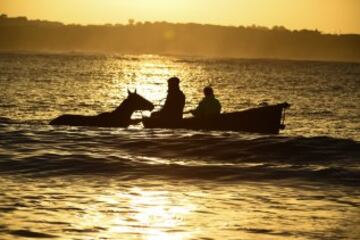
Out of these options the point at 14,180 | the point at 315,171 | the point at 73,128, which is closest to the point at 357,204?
the point at 315,171

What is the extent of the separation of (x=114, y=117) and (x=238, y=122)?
400 cm

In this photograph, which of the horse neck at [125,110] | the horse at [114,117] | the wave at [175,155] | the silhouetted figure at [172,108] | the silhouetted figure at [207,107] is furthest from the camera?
the horse neck at [125,110]

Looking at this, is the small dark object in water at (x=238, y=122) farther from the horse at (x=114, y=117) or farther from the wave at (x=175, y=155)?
the wave at (x=175, y=155)

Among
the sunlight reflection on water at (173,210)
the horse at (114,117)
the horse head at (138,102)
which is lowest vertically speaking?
the sunlight reflection on water at (173,210)

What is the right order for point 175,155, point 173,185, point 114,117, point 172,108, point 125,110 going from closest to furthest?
point 173,185 < point 175,155 < point 172,108 < point 114,117 < point 125,110

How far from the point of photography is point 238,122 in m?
23.0

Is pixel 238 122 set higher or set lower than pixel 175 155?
higher

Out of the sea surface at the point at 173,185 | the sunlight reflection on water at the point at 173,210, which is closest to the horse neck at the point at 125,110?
the sea surface at the point at 173,185

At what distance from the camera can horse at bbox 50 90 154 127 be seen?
23.8 meters

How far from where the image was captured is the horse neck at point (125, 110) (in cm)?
2409

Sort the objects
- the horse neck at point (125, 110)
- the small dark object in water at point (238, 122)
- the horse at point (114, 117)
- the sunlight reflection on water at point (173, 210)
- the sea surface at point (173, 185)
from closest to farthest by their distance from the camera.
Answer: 1. the sunlight reflection on water at point (173, 210)
2. the sea surface at point (173, 185)
3. the small dark object in water at point (238, 122)
4. the horse at point (114, 117)
5. the horse neck at point (125, 110)

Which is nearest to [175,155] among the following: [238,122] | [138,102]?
[238,122]

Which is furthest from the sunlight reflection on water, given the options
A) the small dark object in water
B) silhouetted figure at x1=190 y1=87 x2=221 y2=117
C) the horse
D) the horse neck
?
the horse neck

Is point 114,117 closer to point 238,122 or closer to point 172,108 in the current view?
point 172,108
